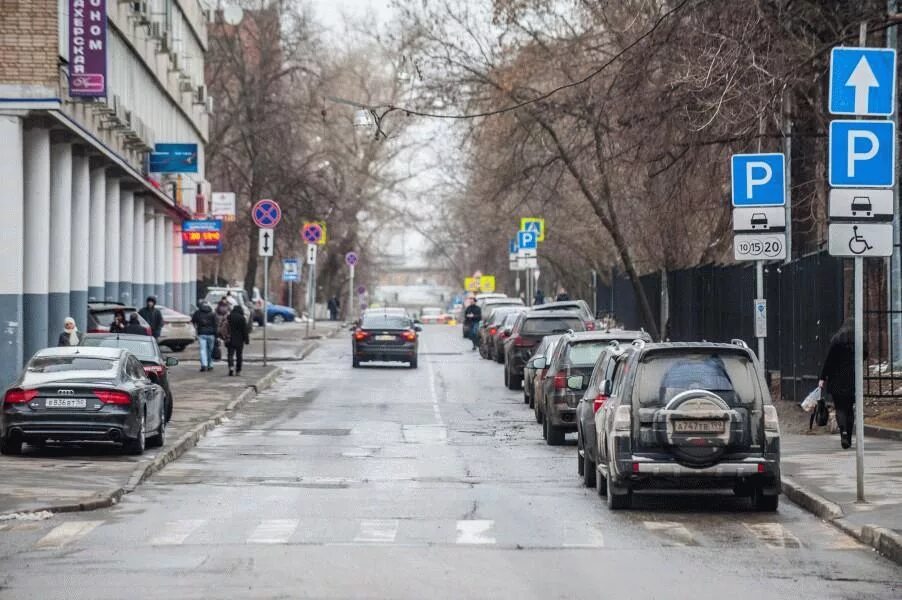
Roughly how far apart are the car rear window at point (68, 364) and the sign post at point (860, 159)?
9894mm

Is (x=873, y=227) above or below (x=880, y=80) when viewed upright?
below

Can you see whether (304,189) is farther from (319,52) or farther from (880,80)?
(880,80)

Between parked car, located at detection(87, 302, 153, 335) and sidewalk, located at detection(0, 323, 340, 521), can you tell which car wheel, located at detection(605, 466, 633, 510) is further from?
parked car, located at detection(87, 302, 153, 335)

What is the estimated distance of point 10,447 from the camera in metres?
21.0

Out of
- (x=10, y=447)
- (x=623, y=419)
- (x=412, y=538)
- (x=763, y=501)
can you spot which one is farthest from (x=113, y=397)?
(x=763, y=501)

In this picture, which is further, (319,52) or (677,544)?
(319,52)

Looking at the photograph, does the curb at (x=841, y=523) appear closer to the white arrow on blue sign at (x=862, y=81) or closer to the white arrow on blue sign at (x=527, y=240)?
the white arrow on blue sign at (x=862, y=81)

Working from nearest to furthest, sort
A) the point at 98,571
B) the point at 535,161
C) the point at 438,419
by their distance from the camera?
the point at 98,571, the point at 438,419, the point at 535,161

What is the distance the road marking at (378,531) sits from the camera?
13492 millimetres

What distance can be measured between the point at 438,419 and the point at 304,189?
37.9 meters

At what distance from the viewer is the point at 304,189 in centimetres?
6594

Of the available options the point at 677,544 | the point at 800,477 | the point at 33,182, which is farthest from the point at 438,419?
the point at 677,544

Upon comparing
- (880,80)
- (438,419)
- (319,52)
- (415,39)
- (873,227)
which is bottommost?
(438,419)

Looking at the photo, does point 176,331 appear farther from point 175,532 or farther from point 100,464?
point 175,532
